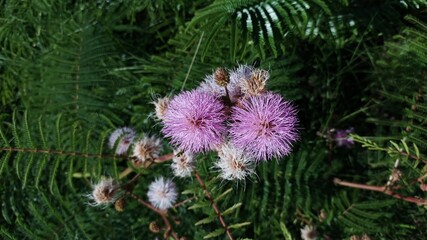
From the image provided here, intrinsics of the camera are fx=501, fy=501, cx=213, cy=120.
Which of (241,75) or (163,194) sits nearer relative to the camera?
(241,75)

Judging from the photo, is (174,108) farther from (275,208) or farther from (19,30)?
(19,30)

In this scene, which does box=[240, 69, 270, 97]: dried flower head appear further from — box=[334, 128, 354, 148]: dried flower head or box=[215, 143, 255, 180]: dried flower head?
box=[334, 128, 354, 148]: dried flower head

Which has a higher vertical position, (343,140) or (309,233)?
(343,140)

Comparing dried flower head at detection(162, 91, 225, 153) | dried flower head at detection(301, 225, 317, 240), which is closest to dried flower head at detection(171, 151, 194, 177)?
dried flower head at detection(162, 91, 225, 153)

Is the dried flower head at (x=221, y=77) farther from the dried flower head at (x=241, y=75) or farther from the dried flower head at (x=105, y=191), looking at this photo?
the dried flower head at (x=105, y=191)

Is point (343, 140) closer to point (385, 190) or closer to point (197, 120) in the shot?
point (385, 190)

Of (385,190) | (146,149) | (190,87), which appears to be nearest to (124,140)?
(146,149)
